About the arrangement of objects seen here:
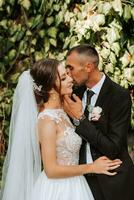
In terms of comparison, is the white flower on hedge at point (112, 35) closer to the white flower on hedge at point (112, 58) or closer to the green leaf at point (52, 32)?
the white flower on hedge at point (112, 58)

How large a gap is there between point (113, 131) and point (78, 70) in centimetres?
47

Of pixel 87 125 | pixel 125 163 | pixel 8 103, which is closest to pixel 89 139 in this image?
pixel 87 125

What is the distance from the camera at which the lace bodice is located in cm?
311

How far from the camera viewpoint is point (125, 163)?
333 centimetres

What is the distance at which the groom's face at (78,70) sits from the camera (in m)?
3.43

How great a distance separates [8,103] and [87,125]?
1.79 m

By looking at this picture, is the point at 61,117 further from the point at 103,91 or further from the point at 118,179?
the point at 118,179

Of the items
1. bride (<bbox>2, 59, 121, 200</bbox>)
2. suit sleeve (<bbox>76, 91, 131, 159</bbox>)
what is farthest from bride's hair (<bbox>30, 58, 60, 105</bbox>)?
suit sleeve (<bbox>76, 91, 131, 159</bbox>)

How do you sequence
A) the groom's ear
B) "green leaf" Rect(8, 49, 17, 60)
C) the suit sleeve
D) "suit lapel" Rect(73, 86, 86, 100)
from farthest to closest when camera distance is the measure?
"green leaf" Rect(8, 49, 17, 60) → "suit lapel" Rect(73, 86, 86, 100) → the groom's ear → the suit sleeve

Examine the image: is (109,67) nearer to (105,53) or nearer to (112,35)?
(105,53)

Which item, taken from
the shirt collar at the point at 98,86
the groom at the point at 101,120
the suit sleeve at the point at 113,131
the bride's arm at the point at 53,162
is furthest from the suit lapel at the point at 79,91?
the bride's arm at the point at 53,162

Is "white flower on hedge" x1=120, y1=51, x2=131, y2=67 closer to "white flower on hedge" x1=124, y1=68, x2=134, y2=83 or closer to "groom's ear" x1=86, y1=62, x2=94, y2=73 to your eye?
"white flower on hedge" x1=124, y1=68, x2=134, y2=83

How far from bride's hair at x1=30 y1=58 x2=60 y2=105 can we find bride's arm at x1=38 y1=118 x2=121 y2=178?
184mm

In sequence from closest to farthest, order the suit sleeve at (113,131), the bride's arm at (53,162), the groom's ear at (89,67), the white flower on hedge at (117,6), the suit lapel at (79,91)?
the bride's arm at (53,162) < the suit sleeve at (113,131) < the groom's ear at (89,67) < the suit lapel at (79,91) < the white flower on hedge at (117,6)
